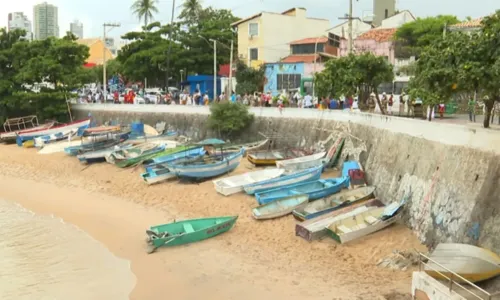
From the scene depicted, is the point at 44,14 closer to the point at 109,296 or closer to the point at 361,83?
the point at 361,83

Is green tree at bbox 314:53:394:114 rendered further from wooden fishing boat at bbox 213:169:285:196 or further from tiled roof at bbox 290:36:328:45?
tiled roof at bbox 290:36:328:45

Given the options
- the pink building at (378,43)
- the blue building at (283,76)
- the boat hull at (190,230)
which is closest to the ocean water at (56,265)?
the boat hull at (190,230)

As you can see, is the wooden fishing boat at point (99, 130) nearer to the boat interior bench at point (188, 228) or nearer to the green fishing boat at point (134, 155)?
the green fishing boat at point (134, 155)

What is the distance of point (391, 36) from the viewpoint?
45000 mm

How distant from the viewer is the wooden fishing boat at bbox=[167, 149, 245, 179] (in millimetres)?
25206

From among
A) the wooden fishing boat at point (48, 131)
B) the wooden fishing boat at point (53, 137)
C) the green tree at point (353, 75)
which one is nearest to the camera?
the green tree at point (353, 75)

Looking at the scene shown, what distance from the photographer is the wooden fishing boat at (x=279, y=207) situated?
19.6 meters

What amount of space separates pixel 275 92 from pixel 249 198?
83.9ft

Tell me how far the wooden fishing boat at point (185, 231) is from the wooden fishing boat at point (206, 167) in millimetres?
6755

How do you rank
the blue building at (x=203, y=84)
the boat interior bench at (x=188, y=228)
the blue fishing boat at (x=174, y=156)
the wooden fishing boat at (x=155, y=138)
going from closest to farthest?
the boat interior bench at (x=188, y=228)
the blue fishing boat at (x=174, y=156)
the wooden fishing boat at (x=155, y=138)
the blue building at (x=203, y=84)

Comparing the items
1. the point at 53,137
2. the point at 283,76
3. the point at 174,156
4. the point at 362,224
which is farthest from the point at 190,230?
the point at 283,76

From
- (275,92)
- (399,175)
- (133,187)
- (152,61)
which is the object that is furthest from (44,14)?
(399,175)

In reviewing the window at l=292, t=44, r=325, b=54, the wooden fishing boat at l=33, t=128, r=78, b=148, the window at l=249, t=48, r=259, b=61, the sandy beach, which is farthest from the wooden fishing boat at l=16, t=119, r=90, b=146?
the window at l=292, t=44, r=325, b=54

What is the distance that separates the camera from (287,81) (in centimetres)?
4684
